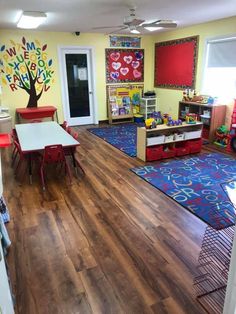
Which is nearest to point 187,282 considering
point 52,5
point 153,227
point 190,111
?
point 153,227

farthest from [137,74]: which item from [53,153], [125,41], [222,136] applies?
[53,153]

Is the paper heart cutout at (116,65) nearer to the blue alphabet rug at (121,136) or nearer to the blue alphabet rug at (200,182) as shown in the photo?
the blue alphabet rug at (121,136)

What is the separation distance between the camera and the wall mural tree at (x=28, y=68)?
19.5ft

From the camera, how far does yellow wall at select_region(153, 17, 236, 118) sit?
4.99 meters

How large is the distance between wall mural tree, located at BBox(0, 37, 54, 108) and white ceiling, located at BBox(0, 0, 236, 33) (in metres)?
0.74

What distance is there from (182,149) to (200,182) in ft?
3.96

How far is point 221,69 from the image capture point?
5.32m

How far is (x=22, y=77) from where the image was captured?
20.3ft

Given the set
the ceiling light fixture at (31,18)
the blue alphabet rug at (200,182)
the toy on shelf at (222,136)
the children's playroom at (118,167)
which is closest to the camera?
the children's playroom at (118,167)

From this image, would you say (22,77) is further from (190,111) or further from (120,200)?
(120,200)

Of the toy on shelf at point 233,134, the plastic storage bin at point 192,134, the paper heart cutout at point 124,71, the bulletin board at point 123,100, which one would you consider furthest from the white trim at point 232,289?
the paper heart cutout at point 124,71

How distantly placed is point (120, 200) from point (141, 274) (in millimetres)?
1220

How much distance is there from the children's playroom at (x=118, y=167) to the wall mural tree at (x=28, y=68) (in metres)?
0.02

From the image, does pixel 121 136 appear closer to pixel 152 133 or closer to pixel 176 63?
pixel 152 133
